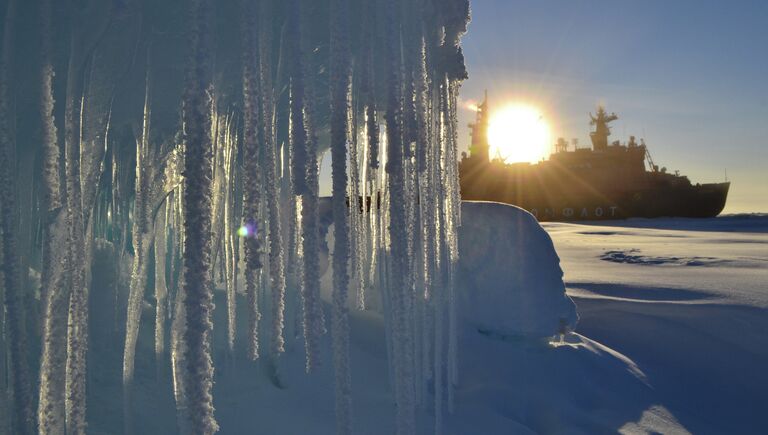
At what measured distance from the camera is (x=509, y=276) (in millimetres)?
4688

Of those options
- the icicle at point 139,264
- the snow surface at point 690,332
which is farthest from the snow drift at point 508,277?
the icicle at point 139,264

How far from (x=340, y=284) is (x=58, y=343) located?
89 cm

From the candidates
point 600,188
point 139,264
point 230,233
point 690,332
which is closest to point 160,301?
point 139,264

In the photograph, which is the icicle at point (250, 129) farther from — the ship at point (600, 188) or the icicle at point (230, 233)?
the ship at point (600, 188)

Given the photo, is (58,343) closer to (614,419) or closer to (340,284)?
(340,284)

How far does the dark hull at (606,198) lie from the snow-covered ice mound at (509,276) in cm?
2574

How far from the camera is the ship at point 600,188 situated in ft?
98.0

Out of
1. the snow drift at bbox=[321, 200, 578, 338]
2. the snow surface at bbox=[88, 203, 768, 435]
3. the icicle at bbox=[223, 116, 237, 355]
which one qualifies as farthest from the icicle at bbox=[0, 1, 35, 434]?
A: the snow drift at bbox=[321, 200, 578, 338]

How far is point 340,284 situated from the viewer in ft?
5.90

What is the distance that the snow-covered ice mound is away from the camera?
4426 millimetres

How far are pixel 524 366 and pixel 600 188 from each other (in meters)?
29.2

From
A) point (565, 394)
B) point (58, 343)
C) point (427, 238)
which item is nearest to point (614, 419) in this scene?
point (565, 394)

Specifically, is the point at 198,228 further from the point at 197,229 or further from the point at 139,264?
the point at 139,264

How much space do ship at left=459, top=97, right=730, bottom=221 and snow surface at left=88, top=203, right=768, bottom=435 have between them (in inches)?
971
